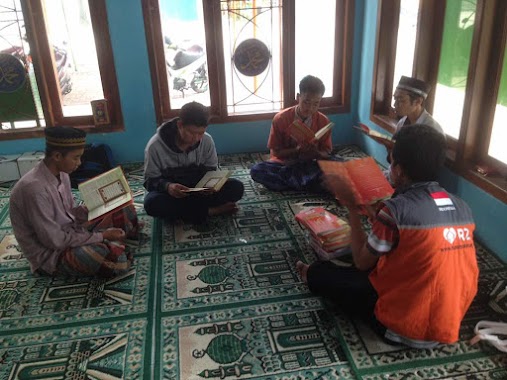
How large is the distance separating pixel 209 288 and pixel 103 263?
0.61m

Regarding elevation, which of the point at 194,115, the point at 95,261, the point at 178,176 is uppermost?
the point at 194,115

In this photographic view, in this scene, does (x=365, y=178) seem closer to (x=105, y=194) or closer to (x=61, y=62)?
(x=105, y=194)

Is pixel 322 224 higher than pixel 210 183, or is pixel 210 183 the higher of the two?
pixel 210 183

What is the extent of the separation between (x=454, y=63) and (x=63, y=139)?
258 centimetres

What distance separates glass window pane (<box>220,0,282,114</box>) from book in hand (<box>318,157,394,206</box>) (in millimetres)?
2090

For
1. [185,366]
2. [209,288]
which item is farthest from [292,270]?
[185,366]

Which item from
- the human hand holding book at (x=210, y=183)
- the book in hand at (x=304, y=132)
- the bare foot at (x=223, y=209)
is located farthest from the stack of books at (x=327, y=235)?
the book in hand at (x=304, y=132)

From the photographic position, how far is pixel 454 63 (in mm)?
3131

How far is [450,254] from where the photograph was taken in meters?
1.70

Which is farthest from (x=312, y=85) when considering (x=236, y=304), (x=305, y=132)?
(x=236, y=304)

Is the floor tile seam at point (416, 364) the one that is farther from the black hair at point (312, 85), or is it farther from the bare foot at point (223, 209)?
the black hair at point (312, 85)

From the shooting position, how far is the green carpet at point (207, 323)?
1904 millimetres

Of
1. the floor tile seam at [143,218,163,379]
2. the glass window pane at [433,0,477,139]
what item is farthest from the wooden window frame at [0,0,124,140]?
the glass window pane at [433,0,477,139]

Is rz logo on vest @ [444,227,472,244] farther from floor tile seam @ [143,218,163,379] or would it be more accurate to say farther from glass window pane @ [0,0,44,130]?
glass window pane @ [0,0,44,130]
